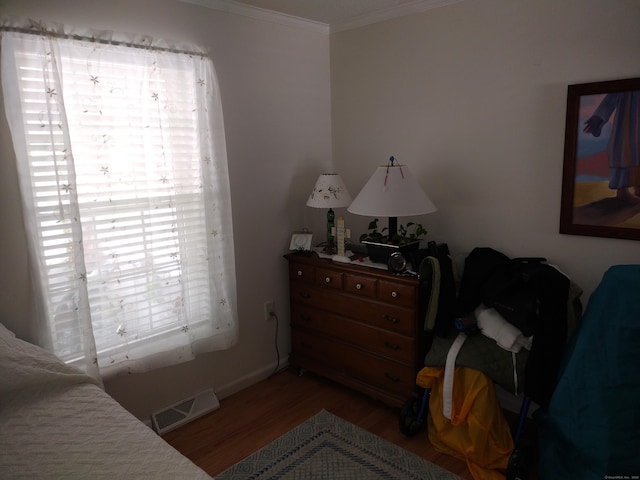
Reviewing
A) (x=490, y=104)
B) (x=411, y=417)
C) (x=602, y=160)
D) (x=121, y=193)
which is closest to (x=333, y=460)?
(x=411, y=417)

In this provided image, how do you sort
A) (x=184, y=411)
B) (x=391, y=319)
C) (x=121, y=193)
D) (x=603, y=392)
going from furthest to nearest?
(x=184, y=411)
(x=391, y=319)
(x=121, y=193)
(x=603, y=392)

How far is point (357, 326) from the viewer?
2797 mm

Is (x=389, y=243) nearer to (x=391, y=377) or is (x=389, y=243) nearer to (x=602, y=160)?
(x=391, y=377)

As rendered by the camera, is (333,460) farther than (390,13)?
No

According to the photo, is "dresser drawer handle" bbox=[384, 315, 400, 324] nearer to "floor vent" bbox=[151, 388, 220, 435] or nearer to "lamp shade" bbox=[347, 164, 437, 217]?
"lamp shade" bbox=[347, 164, 437, 217]

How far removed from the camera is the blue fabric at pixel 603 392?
169 cm

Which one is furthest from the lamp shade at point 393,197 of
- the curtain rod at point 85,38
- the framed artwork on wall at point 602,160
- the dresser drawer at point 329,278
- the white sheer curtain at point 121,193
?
the curtain rod at point 85,38

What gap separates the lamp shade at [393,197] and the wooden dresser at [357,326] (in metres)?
0.36

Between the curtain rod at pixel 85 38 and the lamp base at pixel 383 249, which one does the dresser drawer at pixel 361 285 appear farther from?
the curtain rod at pixel 85 38

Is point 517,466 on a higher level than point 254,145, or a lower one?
lower

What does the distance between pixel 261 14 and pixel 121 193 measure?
1409 mm

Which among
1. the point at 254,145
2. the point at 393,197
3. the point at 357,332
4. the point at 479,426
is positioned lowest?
the point at 479,426

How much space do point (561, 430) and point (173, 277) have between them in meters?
1.98

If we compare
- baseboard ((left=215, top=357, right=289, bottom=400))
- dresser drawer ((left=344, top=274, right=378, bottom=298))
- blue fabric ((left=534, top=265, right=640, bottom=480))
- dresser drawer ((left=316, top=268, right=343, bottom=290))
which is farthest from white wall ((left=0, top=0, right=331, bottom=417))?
blue fabric ((left=534, top=265, right=640, bottom=480))
